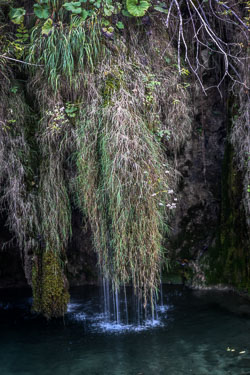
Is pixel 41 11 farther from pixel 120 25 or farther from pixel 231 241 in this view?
pixel 231 241

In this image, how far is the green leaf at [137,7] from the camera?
447cm

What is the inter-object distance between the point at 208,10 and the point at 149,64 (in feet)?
4.70

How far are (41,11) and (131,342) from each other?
3628mm

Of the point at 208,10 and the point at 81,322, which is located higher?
the point at 208,10

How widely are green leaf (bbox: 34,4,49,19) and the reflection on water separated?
11.4 feet

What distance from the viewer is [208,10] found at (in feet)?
18.7

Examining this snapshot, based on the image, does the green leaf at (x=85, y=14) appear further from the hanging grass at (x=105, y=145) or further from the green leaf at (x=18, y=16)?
the green leaf at (x=18, y=16)

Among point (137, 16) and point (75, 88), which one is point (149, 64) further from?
point (75, 88)

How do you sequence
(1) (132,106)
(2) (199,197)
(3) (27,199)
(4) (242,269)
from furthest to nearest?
(2) (199,197) < (4) (242,269) < (3) (27,199) < (1) (132,106)

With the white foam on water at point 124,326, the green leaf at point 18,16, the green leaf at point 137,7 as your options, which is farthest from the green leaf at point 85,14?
the white foam on water at point 124,326

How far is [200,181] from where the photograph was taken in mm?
7023

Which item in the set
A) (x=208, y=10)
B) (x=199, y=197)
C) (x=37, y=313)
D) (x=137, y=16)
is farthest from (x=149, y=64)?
(x=37, y=313)

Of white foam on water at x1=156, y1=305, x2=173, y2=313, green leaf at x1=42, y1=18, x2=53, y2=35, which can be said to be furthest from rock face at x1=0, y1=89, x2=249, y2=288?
green leaf at x1=42, y1=18, x2=53, y2=35

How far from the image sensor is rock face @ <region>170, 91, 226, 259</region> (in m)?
6.84
